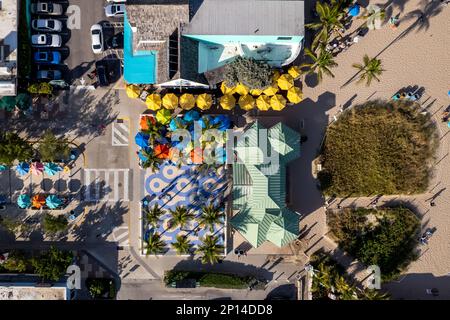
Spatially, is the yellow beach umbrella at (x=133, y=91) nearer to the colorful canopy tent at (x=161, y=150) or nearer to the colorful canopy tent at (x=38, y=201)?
the colorful canopy tent at (x=161, y=150)

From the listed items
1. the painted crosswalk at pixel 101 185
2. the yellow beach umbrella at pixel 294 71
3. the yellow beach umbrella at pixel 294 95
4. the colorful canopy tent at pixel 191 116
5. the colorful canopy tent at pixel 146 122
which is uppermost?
the yellow beach umbrella at pixel 294 71

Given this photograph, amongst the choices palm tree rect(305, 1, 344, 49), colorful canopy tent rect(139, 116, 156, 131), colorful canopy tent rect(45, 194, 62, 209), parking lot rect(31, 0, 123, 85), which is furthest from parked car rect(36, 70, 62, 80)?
palm tree rect(305, 1, 344, 49)

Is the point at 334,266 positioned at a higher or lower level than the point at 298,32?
lower

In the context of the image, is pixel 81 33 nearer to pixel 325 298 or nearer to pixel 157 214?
pixel 157 214

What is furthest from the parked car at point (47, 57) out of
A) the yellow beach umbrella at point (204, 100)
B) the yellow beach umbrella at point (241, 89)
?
the yellow beach umbrella at point (241, 89)

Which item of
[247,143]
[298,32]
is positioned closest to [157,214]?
[247,143]

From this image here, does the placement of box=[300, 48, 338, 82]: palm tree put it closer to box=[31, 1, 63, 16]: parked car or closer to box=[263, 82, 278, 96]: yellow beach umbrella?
box=[263, 82, 278, 96]: yellow beach umbrella
